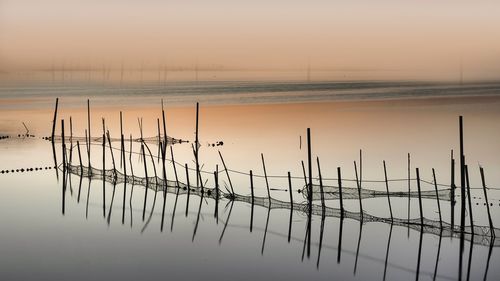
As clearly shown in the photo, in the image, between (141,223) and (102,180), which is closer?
(141,223)

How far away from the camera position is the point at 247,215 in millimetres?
17625

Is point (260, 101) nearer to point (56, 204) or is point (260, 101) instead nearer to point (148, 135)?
point (148, 135)

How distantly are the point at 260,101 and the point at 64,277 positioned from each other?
44.7 m

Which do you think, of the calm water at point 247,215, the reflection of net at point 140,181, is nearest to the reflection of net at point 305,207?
the reflection of net at point 140,181

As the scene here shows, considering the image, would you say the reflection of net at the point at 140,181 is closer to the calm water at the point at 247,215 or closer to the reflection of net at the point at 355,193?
the calm water at the point at 247,215

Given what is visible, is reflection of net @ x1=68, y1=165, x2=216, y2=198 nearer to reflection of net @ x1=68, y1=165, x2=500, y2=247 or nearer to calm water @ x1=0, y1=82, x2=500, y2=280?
reflection of net @ x1=68, y1=165, x2=500, y2=247

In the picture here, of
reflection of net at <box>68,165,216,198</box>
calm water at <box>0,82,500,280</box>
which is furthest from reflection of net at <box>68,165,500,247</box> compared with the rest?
calm water at <box>0,82,500,280</box>

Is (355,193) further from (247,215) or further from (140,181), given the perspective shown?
(140,181)

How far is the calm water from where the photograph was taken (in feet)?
46.1

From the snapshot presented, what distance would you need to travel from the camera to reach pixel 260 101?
57625 mm

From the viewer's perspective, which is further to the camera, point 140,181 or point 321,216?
point 140,181

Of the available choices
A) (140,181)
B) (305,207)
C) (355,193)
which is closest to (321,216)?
(305,207)

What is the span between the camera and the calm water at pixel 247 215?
14.1m

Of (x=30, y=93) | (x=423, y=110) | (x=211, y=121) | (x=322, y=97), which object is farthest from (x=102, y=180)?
(x=30, y=93)
